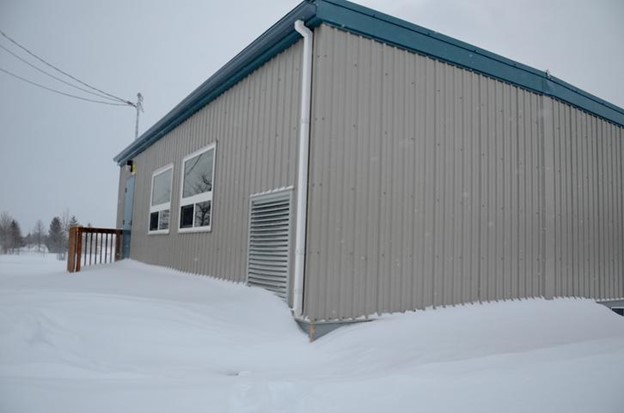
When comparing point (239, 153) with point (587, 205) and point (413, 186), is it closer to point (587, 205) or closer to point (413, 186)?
point (413, 186)

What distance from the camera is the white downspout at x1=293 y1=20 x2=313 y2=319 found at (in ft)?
15.1

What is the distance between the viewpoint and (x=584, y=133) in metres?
7.57

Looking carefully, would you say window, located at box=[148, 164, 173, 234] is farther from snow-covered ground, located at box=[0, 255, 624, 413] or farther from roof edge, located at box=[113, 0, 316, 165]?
snow-covered ground, located at box=[0, 255, 624, 413]

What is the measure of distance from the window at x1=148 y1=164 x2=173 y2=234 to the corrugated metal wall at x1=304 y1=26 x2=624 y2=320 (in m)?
5.72

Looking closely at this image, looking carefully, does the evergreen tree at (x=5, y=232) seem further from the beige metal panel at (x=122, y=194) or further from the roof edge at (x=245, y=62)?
the roof edge at (x=245, y=62)

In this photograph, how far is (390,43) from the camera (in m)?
5.37

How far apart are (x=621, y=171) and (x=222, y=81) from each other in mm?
8007

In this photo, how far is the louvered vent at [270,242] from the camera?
201 inches

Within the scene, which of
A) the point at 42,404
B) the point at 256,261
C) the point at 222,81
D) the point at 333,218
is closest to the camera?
the point at 42,404

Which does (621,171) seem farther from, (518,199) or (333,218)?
(333,218)

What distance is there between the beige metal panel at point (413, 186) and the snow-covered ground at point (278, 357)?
434 mm

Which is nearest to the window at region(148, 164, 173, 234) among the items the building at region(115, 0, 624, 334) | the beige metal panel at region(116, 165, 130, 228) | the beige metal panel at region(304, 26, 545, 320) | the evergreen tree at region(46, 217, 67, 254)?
the building at region(115, 0, 624, 334)

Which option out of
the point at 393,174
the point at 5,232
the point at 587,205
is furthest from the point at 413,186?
the point at 5,232

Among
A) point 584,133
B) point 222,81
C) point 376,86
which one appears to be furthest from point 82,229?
point 584,133
